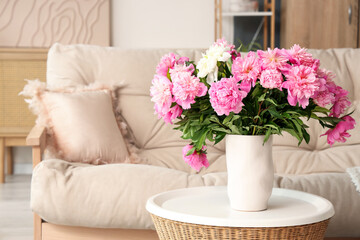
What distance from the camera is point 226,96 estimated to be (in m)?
1.25

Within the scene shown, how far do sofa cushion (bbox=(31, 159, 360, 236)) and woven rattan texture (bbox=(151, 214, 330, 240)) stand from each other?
2.01ft

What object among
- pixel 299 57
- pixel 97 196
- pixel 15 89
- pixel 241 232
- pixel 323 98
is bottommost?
pixel 97 196

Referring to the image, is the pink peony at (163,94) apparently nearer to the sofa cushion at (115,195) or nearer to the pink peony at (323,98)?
the pink peony at (323,98)

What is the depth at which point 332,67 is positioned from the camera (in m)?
2.66

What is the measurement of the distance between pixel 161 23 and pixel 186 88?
328cm

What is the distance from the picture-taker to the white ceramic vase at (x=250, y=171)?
134 cm

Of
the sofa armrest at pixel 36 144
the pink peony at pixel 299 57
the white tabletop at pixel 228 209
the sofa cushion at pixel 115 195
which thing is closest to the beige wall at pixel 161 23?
the sofa armrest at pixel 36 144

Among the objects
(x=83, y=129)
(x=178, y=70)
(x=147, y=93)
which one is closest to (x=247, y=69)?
(x=178, y=70)

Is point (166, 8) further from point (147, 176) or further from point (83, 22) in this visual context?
point (147, 176)

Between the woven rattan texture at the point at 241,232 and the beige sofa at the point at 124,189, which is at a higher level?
the woven rattan texture at the point at 241,232

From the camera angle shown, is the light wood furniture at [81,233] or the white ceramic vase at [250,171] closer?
the white ceramic vase at [250,171]

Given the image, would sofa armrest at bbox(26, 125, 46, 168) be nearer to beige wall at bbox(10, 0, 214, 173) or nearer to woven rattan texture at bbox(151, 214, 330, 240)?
woven rattan texture at bbox(151, 214, 330, 240)

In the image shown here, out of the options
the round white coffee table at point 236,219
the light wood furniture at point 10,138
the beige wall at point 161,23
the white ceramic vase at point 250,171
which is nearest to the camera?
the round white coffee table at point 236,219

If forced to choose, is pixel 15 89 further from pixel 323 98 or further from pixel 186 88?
pixel 323 98
